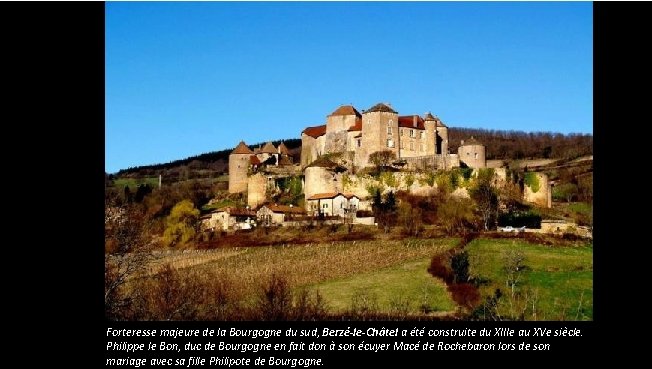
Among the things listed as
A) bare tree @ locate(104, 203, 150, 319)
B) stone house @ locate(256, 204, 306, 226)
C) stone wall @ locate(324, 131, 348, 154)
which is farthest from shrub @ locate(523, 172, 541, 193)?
bare tree @ locate(104, 203, 150, 319)

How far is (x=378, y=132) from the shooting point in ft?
198

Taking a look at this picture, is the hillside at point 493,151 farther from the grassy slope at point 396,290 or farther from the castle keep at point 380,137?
the grassy slope at point 396,290

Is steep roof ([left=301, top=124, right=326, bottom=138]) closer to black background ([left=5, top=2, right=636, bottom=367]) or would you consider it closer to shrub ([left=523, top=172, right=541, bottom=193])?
shrub ([left=523, top=172, right=541, bottom=193])

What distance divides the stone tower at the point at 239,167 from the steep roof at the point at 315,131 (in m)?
5.82

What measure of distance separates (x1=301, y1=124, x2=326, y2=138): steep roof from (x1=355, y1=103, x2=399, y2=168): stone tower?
6556mm

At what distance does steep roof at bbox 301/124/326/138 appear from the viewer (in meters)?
66.9

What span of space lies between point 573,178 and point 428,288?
43.6m

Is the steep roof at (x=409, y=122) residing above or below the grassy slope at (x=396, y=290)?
above

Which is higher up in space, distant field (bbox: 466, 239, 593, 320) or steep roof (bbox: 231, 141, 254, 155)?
steep roof (bbox: 231, 141, 254, 155)

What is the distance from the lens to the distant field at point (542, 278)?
28562mm

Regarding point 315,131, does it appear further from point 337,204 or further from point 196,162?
point 196,162

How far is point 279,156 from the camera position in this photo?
238ft
